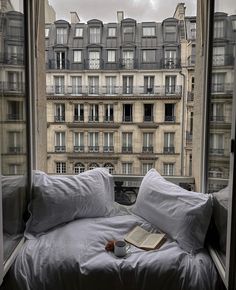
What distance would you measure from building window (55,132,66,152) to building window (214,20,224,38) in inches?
62.0

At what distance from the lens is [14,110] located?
6.34ft

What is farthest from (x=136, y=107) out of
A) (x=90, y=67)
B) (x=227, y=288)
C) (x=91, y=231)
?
(x=227, y=288)

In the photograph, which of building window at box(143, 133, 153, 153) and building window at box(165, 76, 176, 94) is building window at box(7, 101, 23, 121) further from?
building window at box(165, 76, 176, 94)

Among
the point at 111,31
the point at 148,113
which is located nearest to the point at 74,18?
the point at 111,31

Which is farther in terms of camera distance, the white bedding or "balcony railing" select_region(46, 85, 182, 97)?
"balcony railing" select_region(46, 85, 182, 97)

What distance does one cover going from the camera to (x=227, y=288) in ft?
4.85

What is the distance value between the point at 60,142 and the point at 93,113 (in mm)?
427

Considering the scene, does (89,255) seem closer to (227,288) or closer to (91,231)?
(91,231)

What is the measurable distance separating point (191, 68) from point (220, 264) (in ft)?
5.69

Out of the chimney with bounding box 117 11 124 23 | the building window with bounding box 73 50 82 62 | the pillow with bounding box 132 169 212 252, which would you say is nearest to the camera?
the pillow with bounding box 132 169 212 252

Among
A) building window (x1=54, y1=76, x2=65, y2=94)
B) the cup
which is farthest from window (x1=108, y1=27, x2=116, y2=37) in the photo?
the cup

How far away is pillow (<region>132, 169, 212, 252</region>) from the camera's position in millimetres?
1863

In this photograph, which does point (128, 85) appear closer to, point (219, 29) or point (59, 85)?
point (59, 85)

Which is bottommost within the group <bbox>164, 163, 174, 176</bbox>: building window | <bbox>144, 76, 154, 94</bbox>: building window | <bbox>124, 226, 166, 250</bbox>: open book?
<bbox>124, 226, 166, 250</bbox>: open book
